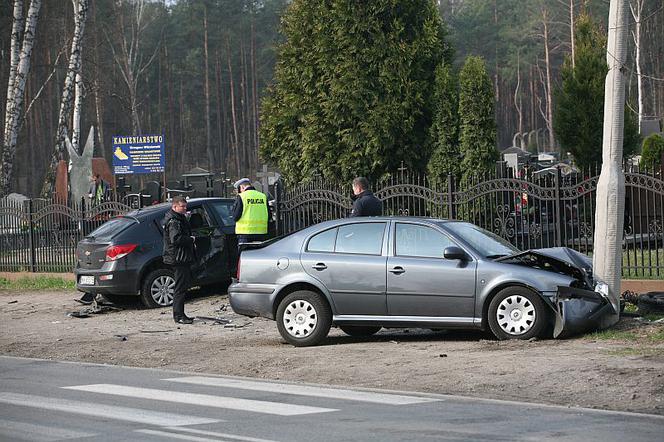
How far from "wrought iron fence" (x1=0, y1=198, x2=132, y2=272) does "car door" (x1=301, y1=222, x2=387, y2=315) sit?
9.86 m

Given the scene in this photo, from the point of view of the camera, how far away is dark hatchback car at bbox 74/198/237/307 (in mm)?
19297

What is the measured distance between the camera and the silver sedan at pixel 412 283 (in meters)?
13.5

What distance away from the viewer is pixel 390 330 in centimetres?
1595

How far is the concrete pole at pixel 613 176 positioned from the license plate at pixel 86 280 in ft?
27.8

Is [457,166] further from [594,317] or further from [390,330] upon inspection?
[594,317]

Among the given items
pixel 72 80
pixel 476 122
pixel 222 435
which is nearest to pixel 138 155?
pixel 72 80

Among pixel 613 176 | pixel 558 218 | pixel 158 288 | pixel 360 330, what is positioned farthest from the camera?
pixel 158 288

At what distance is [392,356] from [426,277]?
108 cm

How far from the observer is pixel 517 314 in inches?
534

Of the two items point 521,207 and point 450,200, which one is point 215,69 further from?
point 521,207

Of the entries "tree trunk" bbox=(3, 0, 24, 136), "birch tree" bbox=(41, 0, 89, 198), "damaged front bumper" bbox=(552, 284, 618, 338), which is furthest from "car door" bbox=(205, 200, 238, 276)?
"birch tree" bbox=(41, 0, 89, 198)

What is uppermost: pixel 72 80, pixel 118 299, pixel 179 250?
pixel 72 80

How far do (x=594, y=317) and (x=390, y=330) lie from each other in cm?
317

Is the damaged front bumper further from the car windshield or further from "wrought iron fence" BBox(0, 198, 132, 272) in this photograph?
"wrought iron fence" BBox(0, 198, 132, 272)
